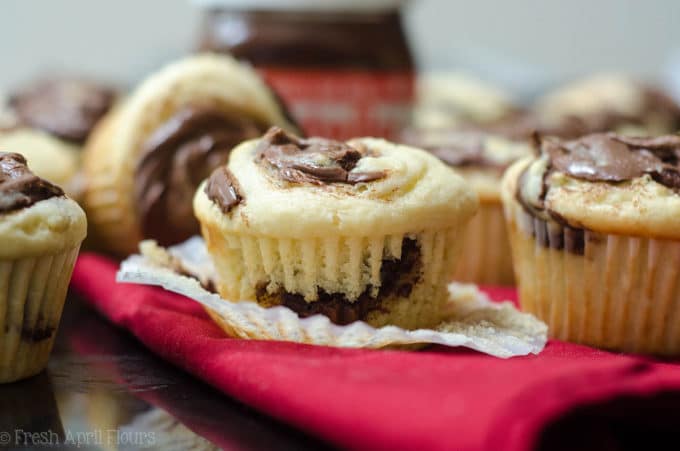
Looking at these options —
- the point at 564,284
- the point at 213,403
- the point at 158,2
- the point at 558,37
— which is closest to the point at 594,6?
the point at 558,37

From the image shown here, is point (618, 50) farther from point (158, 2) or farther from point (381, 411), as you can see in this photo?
point (381, 411)

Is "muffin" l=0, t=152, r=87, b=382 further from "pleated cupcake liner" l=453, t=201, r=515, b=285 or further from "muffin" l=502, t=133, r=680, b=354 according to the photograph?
"pleated cupcake liner" l=453, t=201, r=515, b=285

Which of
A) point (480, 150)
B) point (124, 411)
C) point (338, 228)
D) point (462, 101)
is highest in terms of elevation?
point (338, 228)

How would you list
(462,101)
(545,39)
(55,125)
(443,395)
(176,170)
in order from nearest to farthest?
(443,395), (176,170), (55,125), (462,101), (545,39)

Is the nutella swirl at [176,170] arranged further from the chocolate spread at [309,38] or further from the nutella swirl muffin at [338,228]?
the nutella swirl muffin at [338,228]

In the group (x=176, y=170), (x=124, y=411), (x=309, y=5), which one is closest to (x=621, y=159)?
(x=124, y=411)

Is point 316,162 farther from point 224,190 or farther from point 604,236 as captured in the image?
point 604,236
